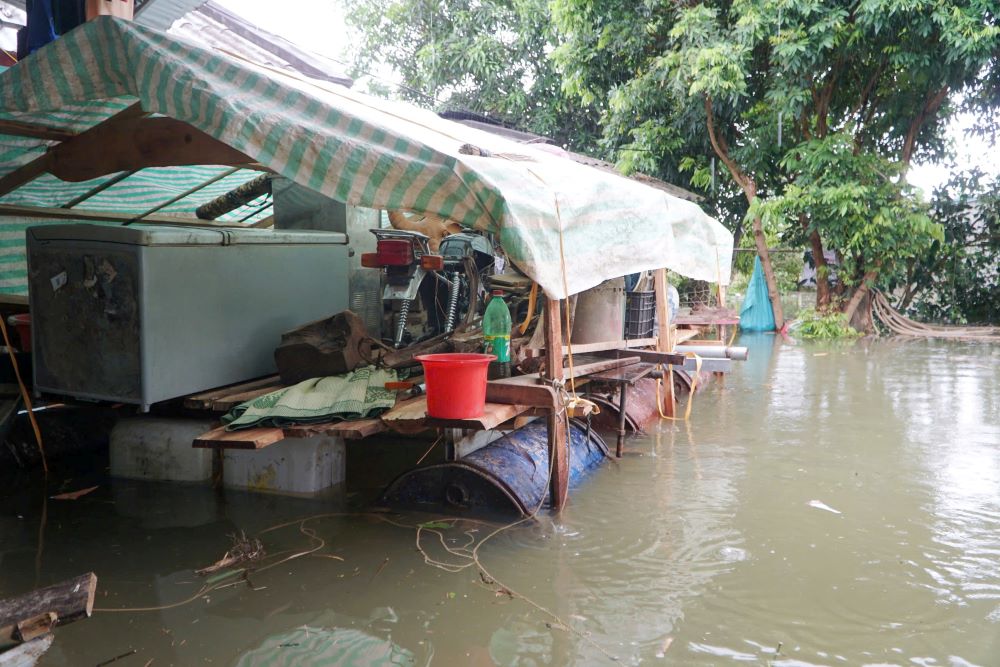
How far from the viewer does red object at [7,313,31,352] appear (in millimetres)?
5816

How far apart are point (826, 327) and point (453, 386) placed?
12419mm

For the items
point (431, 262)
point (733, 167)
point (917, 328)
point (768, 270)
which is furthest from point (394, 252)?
point (917, 328)

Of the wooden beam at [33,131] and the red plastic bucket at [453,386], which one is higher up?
the wooden beam at [33,131]

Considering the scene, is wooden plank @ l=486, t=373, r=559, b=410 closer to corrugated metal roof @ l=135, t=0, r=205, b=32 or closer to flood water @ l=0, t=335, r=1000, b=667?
flood water @ l=0, t=335, r=1000, b=667

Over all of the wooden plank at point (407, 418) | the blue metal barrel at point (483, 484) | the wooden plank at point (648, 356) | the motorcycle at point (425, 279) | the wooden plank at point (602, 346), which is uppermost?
the motorcycle at point (425, 279)

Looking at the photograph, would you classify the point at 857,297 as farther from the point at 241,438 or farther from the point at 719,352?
the point at 241,438

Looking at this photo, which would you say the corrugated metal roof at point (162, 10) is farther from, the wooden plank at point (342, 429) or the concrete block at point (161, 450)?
the wooden plank at point (342, 429)

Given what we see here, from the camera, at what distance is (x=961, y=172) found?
15.6 meters

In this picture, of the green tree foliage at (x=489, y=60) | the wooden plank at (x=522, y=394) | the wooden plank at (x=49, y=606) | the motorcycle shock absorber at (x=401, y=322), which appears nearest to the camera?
the wooden plank at (x=49, y=606)

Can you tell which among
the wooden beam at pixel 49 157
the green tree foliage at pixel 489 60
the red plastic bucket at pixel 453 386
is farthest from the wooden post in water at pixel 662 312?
the green tree foliage at pixel 489 60

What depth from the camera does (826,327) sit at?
1473cm

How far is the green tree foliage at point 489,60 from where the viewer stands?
1820cm

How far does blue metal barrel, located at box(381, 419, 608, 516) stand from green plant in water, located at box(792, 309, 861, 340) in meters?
11.2

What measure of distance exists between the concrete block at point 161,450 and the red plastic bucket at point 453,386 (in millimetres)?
1882
